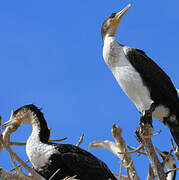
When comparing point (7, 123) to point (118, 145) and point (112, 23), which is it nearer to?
point (118, 145)

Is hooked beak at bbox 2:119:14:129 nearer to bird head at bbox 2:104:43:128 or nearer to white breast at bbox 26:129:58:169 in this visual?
bird head at bbox 2:104:43:128

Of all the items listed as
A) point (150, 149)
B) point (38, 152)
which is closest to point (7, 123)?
point (38, 152)

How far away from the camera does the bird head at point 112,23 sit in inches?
271

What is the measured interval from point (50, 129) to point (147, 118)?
1328 mm

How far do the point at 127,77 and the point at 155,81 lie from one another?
0.40 metres

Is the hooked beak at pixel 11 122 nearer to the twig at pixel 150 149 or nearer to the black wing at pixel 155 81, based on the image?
the black wing at pixel 155 81

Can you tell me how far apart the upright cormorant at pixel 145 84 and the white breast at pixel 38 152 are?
50.7 inches

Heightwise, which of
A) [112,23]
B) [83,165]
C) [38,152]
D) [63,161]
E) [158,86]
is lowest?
[83,165]

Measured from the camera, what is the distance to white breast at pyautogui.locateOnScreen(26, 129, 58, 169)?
224 inches

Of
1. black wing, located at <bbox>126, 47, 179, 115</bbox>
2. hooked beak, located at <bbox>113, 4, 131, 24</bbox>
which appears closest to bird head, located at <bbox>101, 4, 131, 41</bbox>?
hooked beak, located at <bbox>113, 4, 131, 24</bbox>

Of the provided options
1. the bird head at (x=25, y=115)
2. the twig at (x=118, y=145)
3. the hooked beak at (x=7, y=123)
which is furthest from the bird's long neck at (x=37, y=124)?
the twig at (x=118, y=145)

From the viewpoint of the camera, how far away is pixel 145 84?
6195 mm

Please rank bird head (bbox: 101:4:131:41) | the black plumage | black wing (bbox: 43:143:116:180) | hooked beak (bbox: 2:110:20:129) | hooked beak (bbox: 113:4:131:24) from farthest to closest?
hooked beak (bbox: 113:4:131:24) < bird head (bbox: 101:4:131:41) < hooked beak (bbox: 2:110:20:129) < the black plumage < black wing (bbox: 43:143:116:180)

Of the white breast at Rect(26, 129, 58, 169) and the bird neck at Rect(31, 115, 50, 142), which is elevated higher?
the bird neck at Rect(31, 115, 50, 142)
